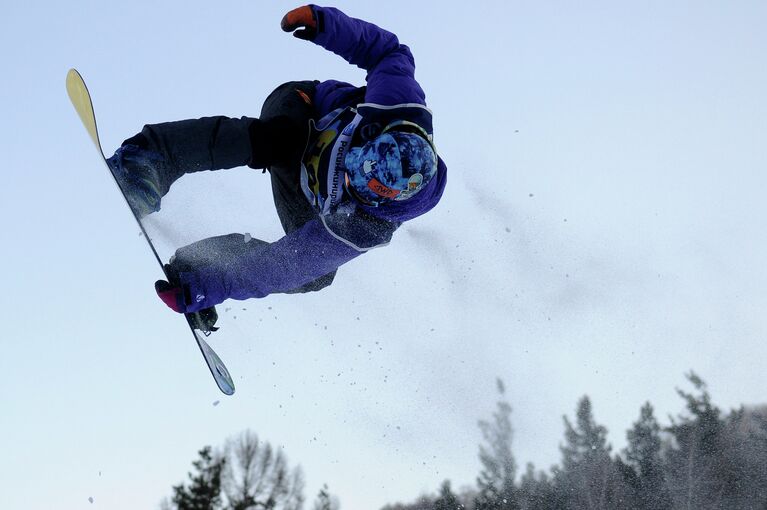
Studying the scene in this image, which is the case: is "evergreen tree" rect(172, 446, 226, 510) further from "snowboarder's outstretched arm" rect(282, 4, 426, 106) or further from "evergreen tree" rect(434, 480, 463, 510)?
"snowboarder's outstretched arm" rect(282, 4, 426, 106)

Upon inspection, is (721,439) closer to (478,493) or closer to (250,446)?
(478,493)

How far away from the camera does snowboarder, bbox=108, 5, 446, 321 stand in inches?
119

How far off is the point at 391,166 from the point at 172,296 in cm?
126

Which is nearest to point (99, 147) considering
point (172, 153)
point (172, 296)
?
point (172, 153)

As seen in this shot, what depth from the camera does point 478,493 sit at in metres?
10.4

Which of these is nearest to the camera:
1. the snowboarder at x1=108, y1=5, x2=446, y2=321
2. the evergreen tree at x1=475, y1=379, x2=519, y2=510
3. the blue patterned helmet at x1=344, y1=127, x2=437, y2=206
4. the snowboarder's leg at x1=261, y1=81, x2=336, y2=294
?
the blue patterned helmet at x1=344, y1=127, x2=437, y2=206

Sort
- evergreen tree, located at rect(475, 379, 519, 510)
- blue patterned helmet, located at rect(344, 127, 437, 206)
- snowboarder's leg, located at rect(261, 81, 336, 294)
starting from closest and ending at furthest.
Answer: blue patterned helmet, located at rect(344, 127, 437, 206), snowboarder's leg, located at rect(261, 81, 336, 294), evergreen tree, located at rect(475, 379, 519, 510)

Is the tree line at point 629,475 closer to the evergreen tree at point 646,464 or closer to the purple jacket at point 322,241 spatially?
the evergreen tree at point 646,464

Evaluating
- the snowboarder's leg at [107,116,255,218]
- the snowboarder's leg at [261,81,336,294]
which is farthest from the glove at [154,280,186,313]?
the snowboarder's leg at [261,81,336,294]

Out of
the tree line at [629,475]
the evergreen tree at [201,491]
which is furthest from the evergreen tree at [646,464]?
the evergreen tree at [201,491]

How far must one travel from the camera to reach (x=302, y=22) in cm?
315

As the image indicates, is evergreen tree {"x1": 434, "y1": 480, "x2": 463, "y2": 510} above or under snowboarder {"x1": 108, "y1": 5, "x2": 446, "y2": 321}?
under

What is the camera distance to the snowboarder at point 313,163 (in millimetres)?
3035

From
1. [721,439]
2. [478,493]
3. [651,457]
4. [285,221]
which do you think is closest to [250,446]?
[478,493]
